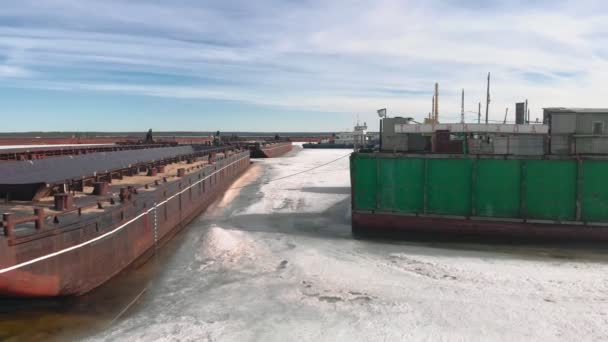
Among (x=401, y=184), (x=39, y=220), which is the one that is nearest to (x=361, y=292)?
(x=39, y=220)

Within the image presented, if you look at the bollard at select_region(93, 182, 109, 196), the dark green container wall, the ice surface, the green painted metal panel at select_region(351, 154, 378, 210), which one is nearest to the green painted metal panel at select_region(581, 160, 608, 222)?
the dark green container wall

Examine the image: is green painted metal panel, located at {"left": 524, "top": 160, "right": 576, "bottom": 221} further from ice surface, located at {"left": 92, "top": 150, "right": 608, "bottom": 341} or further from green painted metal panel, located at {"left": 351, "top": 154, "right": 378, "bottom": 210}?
green painted metal panel, located at {"left": 351, "top": 154, "right": 378, "bottom": 210}

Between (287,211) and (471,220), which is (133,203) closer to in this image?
(287,211)

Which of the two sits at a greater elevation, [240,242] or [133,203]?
[133,203]

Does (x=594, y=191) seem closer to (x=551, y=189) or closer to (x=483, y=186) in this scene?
(x=551, y=189)

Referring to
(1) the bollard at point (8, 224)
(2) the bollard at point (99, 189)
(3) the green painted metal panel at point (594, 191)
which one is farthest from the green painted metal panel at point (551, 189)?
(1) the bollard at point (8, 224)

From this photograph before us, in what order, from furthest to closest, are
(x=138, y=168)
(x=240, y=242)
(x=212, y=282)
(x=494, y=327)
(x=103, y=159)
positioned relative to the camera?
(x=138, y=168), (x=103, y=159), (x=240, y=242), (x=212, y=282), (x=494, y=327)

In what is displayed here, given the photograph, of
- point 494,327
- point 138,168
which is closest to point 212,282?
point 494,327
